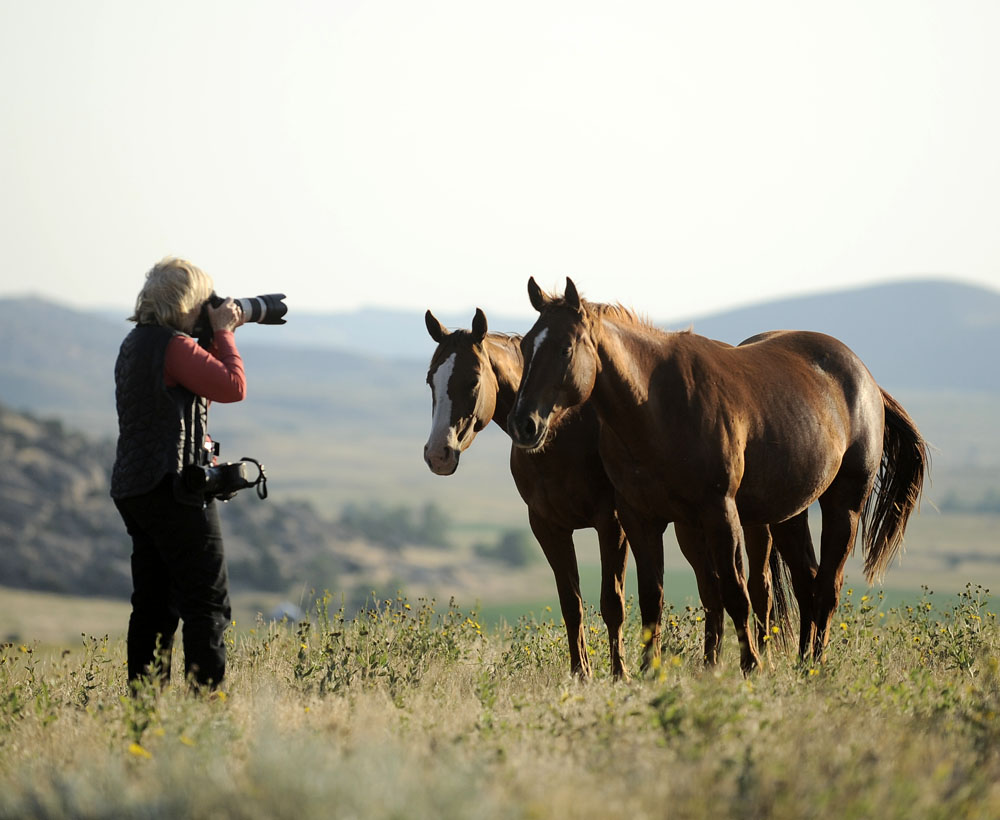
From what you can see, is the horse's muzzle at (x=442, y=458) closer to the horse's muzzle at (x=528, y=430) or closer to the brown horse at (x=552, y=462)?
the brown horse at (x=552, y=462)

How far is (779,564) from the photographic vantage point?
8336 millimetres

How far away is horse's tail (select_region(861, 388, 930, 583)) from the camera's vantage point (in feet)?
27.6

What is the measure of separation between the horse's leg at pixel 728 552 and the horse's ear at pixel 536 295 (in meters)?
1.44

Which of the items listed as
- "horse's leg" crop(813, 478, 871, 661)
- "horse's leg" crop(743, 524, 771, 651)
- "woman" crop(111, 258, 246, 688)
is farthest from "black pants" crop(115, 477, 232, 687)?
"horse's leg" crop(813, 478, 871, 661)

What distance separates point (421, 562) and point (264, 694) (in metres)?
126

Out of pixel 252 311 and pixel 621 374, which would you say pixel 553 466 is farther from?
pixel 252 311

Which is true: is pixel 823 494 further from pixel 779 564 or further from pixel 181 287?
pixel 181 287

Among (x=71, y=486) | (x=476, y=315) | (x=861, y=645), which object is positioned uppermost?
(x=476, y=315)

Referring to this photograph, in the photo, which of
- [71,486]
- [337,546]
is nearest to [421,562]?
[337,546]

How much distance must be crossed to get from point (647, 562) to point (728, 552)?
49 cm

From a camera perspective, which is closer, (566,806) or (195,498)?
(566,806)

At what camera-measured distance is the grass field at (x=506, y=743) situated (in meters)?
3.94

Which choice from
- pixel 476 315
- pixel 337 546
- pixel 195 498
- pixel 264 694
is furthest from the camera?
pixel 337 546

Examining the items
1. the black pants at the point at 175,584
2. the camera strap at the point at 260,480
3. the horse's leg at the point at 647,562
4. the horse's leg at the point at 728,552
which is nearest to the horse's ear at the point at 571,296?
the horse's leg at the point at 647,562
